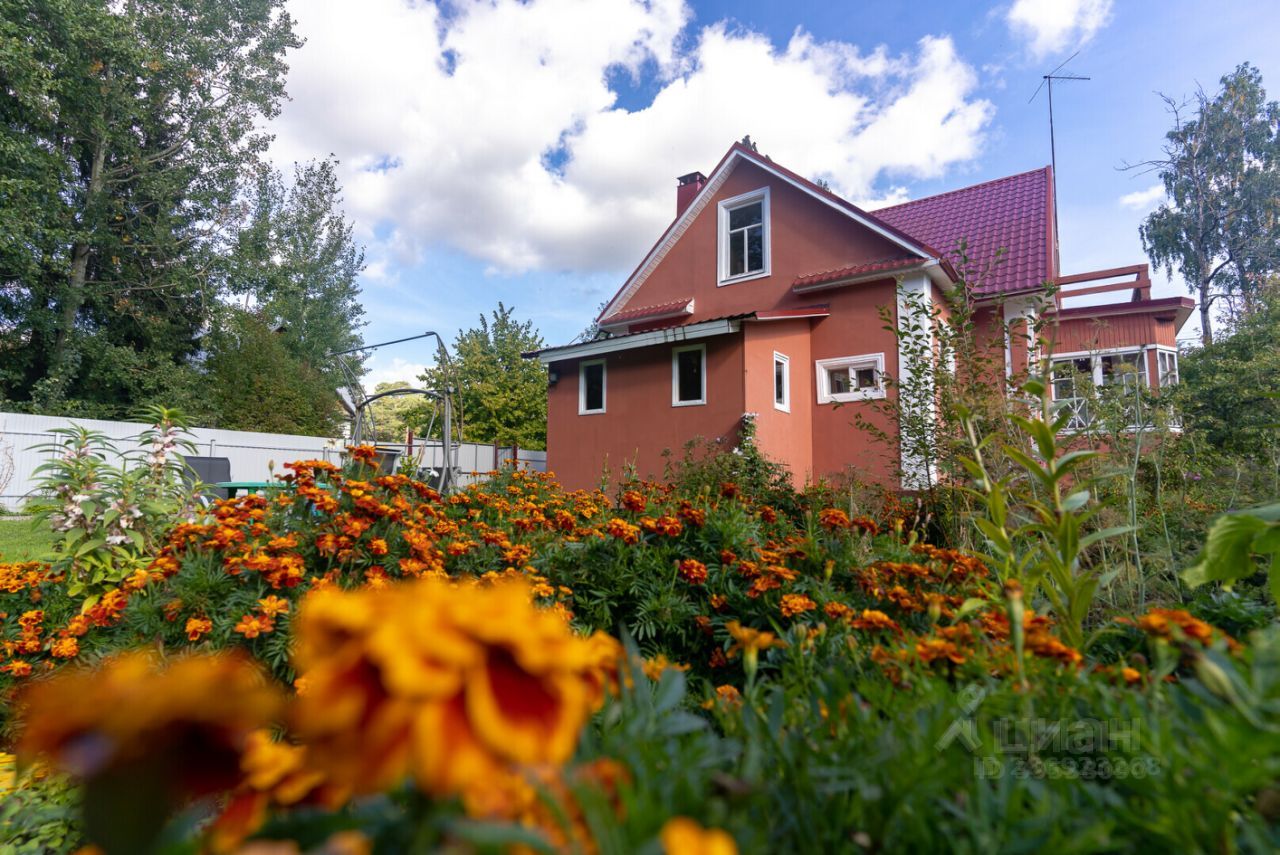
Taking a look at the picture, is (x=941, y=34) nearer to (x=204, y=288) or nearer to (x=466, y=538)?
(x=466, y=538)

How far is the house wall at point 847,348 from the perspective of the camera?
8695mm

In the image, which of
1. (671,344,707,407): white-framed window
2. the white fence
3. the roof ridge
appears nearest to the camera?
(671,344,707,407): white-framed window

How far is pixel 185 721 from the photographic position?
0.33m

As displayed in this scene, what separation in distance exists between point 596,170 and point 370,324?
11.1 metres

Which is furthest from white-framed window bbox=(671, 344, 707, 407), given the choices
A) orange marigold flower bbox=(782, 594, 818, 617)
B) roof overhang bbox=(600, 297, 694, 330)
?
orange marigold flower bbox=(782, 594, 818, 617)

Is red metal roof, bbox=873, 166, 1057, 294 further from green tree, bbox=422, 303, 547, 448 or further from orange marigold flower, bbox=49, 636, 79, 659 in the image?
green tree, bbox=422, 303, 547, 448

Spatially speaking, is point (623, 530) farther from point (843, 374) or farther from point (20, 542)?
point (843, 374)

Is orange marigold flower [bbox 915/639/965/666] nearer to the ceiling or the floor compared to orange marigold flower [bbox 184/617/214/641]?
nearer to the ceiling

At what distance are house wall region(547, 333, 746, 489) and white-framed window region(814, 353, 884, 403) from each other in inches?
69.6

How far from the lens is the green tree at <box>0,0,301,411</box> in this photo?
12.0 meters

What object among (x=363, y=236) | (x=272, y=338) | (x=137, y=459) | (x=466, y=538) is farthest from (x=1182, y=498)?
(x=363, y=236)

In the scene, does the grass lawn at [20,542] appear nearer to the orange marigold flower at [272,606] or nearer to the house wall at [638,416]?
the orange marigold flower at [272,606]

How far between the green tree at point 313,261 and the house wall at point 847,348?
15.7 m

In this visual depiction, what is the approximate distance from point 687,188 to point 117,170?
45.7ft
